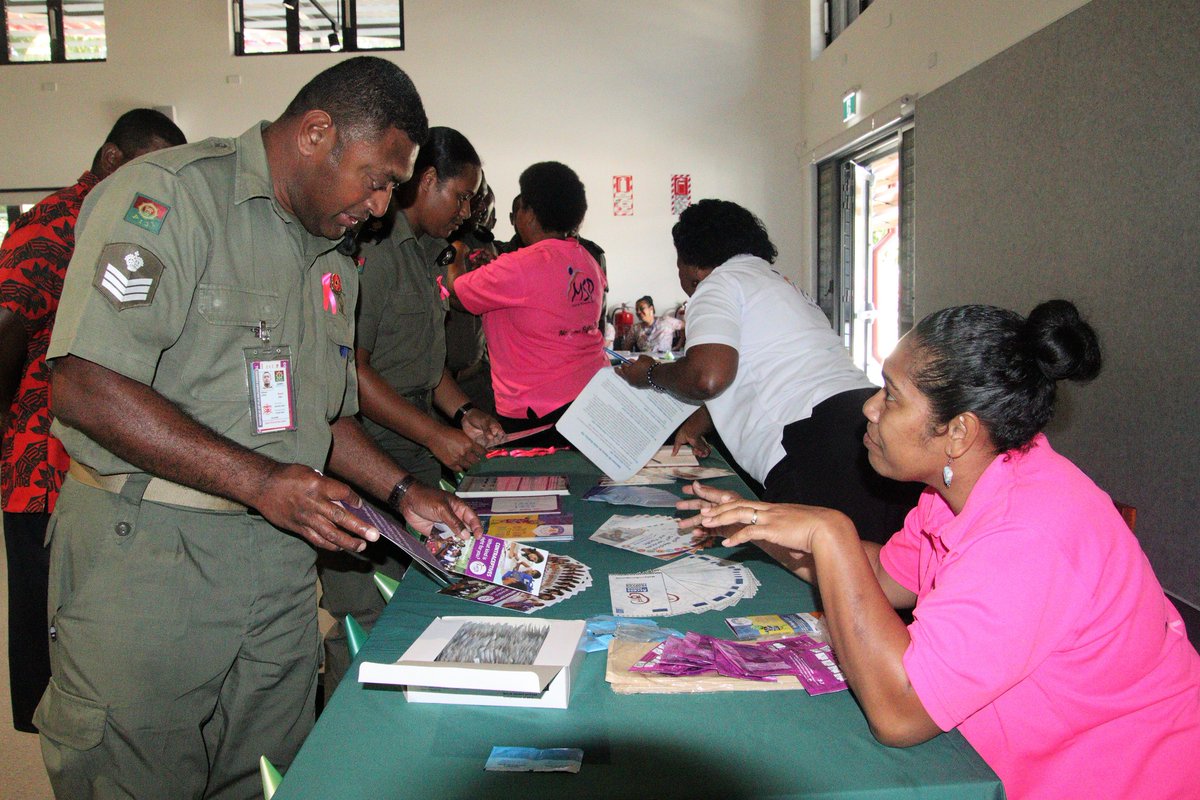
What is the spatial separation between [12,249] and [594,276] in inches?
71.0

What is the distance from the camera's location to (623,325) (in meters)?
7.41

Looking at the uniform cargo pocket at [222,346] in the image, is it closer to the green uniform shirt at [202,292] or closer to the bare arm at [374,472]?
the green uniform shirt at [202,292]

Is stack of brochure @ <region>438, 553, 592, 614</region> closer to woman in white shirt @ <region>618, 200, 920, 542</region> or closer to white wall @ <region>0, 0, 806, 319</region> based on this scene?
woman in white shirt @ <region>618, 200, 920, 542</region>

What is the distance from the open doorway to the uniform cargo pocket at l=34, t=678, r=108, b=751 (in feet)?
18.1

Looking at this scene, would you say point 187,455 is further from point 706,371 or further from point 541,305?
point 541,305

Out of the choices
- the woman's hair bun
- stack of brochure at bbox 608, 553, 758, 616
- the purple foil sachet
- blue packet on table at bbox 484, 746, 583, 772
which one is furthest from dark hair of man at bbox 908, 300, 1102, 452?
blue packet on table at bbox 484, 746, 583, 772

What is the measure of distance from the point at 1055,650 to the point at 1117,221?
9.66 feet

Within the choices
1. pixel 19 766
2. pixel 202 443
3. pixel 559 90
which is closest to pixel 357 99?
pixel 202 443

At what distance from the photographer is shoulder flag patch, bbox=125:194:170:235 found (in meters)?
1.16

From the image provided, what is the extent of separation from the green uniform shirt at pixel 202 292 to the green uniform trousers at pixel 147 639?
12cm

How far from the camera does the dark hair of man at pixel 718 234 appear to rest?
247 centimetres

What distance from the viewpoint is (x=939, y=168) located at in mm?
4941

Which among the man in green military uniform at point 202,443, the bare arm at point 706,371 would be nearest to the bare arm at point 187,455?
the man in green military uniform at point 202,443

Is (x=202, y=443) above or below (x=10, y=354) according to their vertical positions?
below
